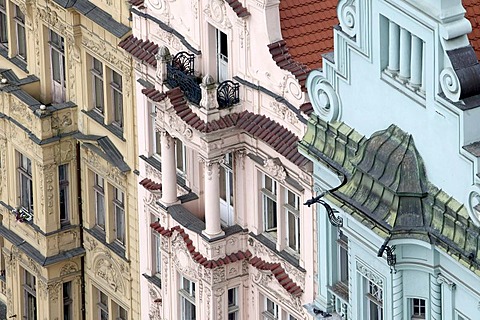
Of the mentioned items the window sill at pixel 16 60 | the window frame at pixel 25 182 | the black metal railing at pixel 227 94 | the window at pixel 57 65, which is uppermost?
the window sill at pixel 16 60

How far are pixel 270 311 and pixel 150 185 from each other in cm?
531

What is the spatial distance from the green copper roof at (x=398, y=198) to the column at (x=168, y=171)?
34.8 ft

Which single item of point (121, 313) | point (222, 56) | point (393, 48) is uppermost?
point (222, 56)

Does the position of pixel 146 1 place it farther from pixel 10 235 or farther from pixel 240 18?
pixel 10 235

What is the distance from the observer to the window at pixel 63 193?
7715cm

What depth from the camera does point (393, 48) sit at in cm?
5694

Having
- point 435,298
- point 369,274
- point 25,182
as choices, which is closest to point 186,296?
point 25,182

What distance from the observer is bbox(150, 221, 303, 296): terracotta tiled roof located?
65.9 m

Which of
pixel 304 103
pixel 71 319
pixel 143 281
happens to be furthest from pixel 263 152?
pixel 71 319

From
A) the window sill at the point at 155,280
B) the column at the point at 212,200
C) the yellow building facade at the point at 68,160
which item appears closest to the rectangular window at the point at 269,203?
the column at the point at 212,200

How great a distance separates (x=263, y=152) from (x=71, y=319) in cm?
1591

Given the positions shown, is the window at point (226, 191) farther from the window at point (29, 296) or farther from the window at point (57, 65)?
the window at point (29, 296)

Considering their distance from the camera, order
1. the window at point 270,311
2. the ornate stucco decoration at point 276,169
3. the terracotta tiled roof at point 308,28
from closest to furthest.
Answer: the terracotta tiled roof at point 308,28 → the ornate stucco decoration at point 276,169 → the window at point 270,311

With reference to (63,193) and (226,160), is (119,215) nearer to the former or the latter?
(63,193)
